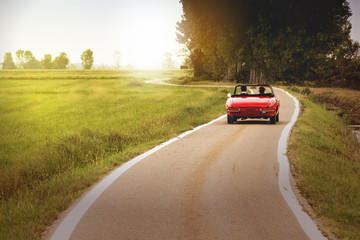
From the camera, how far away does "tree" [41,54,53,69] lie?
171375mm

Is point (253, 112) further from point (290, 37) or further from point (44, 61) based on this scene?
point (44, 61)

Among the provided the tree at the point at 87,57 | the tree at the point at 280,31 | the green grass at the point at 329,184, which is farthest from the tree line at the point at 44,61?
the green grass at the point at 329,184

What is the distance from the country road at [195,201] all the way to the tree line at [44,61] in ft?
509

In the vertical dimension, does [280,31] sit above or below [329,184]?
above

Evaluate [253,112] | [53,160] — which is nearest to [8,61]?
[253,112]

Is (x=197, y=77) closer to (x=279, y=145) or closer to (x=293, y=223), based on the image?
(x=279, y=145)

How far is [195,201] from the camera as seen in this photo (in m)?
5.33

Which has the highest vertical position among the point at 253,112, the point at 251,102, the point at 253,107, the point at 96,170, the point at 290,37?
the point at 290,37

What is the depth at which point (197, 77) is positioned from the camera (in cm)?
7125

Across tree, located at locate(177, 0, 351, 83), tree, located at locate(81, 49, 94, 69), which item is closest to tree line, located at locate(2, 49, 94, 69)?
tree, located at locate(81, 49, 94, 69)

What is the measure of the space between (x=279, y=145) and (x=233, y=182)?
383cm

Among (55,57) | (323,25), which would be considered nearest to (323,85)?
(323,25)

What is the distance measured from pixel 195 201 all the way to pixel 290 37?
40169 millimetres

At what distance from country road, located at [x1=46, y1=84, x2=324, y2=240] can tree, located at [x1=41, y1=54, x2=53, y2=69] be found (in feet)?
575
